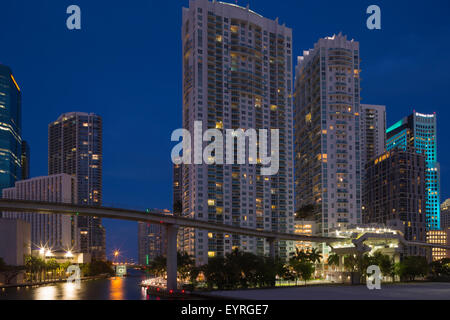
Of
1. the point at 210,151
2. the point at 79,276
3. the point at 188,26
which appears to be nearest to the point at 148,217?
the point at 210,151

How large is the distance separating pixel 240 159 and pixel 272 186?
17.4 metres

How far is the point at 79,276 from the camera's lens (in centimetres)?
19800

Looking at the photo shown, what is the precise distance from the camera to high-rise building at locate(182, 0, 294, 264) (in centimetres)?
16475

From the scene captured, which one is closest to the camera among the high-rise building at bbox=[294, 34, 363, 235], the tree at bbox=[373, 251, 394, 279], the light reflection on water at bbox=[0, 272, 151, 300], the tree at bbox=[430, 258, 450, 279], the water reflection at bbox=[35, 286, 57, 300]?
the water reflection at bbox=[35, 286, 57, 300]

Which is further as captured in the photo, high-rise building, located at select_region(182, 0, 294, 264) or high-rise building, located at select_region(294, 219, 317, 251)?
high-rise building, located at select_region(294, 219, 317, 251)

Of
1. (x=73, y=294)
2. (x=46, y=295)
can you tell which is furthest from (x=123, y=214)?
(x=46, y=295)

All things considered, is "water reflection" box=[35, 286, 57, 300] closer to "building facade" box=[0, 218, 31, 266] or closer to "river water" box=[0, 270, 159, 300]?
"river water" box=[0, 270, 159, 300]

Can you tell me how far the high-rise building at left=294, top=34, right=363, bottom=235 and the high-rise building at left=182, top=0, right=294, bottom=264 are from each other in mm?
12247

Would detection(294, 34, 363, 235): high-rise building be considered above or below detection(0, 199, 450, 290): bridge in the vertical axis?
above

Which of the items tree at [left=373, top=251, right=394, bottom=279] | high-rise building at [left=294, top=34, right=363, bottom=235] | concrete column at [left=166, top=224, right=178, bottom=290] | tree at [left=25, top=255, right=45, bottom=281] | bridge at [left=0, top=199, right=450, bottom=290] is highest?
high-rise building at [left=294, top=34, right=363, bottom=235]

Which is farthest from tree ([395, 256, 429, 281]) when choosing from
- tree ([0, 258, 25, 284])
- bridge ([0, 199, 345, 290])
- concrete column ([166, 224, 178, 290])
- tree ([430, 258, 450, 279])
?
tree ([0, 258, 25, 284])

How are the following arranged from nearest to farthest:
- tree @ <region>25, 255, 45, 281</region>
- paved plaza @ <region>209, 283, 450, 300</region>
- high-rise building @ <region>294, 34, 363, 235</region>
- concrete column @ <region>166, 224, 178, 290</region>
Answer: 1. paved plaza @ <region>209, 283, 450, 300</region>
2. concrete column @ <region>166, 224, 178, 290</region>
3. tree @ <region>25, 255, 45, 281</region>
4. high-rise building @ <region>294, 34, 363, 235</region>

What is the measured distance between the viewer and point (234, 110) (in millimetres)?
177250

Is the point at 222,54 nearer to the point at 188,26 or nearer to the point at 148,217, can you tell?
the point at 188,26
